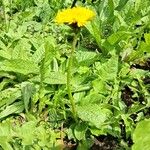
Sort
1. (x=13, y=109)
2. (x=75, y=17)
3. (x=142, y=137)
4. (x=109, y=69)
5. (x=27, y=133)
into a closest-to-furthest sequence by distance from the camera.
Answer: (x=142, y=137), (x=75, y=17), (x=27, y=133), (x=13, y=109), (x=109, y=69)

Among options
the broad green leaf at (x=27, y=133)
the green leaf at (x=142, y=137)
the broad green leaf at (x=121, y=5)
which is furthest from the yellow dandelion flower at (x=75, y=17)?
the broad green leaf at (x=121, y=5)

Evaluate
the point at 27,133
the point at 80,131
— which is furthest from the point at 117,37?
the point at 27,133

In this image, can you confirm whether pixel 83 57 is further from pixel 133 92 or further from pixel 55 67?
pixel 133 92

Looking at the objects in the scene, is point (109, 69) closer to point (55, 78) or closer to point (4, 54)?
point (55, 78)

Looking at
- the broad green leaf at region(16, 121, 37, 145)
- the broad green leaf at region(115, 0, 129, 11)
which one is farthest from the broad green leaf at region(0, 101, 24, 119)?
the broad green leaf at region(115, 0, 129, 11)

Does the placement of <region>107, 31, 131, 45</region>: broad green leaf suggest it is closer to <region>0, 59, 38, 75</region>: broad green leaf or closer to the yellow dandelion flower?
<region>0, 59, 38, 75</region>: broad green leaf

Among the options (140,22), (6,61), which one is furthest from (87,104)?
(140,22)
